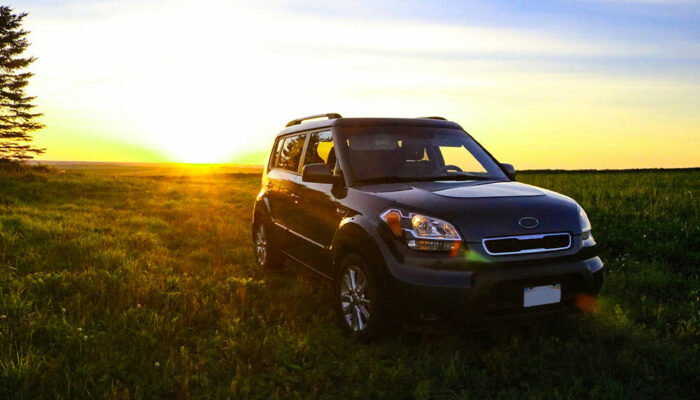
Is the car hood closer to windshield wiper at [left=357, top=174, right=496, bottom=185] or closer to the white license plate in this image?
windshield wiper at [left=357, top=174, right=496, bottom=185]

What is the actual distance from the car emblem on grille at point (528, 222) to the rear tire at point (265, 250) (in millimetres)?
3516

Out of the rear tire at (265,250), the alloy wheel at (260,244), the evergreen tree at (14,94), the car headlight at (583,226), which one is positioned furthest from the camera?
the evergreen tree at (14,94)

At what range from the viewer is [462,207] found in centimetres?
364

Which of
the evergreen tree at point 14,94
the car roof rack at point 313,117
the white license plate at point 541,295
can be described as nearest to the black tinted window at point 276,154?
the car roof rack at point 313,117

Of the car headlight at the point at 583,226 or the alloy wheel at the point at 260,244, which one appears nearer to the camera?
the car headlight at the point at 583,226

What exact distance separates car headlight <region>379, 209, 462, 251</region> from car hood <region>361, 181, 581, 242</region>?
47 mm

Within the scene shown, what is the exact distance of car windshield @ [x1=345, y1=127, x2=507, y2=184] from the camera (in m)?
4.68

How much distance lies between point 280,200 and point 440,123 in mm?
2156

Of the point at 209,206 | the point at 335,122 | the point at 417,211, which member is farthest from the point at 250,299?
the point at 209,206

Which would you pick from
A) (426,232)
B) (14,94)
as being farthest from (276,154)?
(14,94)

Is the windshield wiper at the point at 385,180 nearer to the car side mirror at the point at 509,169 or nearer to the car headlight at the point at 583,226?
the car side mirror at the point at 509,169

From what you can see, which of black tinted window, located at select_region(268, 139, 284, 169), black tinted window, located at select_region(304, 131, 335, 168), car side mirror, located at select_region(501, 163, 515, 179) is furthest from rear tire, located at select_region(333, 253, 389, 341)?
black tinted window, located at select_region(268, 139, 284, 169)

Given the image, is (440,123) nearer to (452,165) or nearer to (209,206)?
(452,165)

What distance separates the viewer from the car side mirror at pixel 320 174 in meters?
4.43
